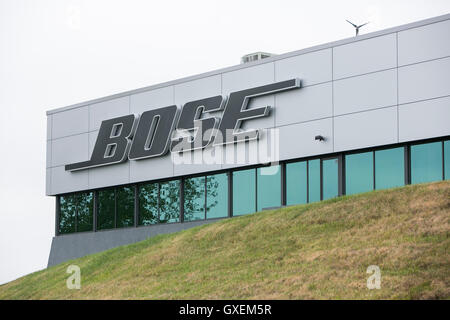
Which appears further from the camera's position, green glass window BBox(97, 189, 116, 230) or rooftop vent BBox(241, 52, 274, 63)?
green glass window BBox(97, 189, 116, 230)

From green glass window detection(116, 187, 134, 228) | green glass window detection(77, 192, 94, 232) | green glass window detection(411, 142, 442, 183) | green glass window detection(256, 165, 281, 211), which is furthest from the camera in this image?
green glass window detection(77, 192, 94, 232)

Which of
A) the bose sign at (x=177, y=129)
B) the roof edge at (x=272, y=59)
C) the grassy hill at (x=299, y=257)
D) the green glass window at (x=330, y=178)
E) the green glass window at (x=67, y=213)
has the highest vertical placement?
the roof edge at (x=272, y=59)

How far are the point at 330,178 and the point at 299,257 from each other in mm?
9070

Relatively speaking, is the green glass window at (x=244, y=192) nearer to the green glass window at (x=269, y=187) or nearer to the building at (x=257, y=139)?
the building at (x=257, y=139)

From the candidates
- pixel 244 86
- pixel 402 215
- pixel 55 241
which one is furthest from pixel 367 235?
pixel 55 241

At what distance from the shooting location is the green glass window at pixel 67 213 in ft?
141

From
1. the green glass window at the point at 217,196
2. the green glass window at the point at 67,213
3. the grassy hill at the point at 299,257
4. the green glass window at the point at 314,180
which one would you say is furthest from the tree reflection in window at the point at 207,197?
the green glass window at the point at 67,213

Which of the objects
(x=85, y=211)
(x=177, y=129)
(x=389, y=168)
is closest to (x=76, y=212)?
(x=85, y=211)

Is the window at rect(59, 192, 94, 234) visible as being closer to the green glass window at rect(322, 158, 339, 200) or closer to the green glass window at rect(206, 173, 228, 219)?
the green glass window at rect(206, 173, 228, 219)

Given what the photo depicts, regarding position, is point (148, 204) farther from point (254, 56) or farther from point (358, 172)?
point (358, 172)

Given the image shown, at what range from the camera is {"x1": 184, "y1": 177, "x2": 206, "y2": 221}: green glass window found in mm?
37812

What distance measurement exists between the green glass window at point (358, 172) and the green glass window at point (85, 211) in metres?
13.8

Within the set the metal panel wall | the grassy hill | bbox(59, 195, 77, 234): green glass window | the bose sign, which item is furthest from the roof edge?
the grassy hill

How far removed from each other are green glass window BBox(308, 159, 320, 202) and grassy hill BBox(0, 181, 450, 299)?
117 inches
